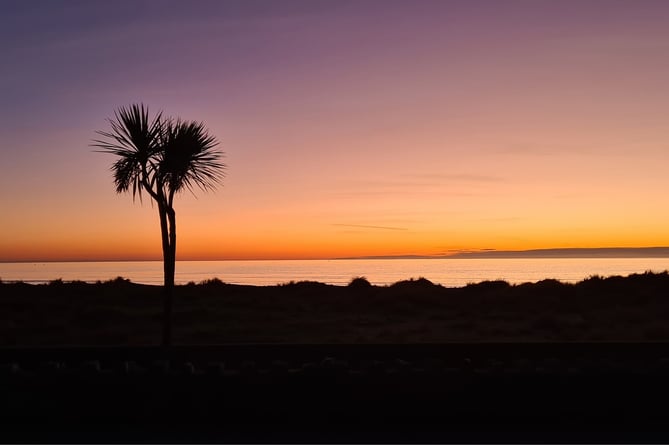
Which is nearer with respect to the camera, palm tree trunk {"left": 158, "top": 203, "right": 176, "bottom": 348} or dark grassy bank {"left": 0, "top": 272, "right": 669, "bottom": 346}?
palm tree trunk {"left": 158, "top": 203, "right": 176, "bottom": 348}

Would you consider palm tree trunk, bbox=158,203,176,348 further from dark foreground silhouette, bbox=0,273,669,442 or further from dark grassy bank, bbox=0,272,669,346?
dark grassy bank, bbox=0,272,669,346

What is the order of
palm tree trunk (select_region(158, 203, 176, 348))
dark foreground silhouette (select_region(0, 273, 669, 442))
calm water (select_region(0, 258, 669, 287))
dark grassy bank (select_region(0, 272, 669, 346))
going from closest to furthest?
1. dark foreground silhouette (select_region(0, 273, 669, 442))
2. palm tree trunk (select_region(158, 203, 176, 348))
3. dark grassy bank (select_region(0, 272, 669, 346))
4. calm water (select_region(0, 258, 669, 287))

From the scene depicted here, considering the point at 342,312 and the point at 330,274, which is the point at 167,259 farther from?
the point at 330,274

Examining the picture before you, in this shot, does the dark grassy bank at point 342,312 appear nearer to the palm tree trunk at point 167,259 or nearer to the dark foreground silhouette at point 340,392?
the palm tree trunk at point 167,259

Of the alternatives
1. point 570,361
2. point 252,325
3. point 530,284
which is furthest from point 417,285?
point 570,361

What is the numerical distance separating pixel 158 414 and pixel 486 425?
11.0ft

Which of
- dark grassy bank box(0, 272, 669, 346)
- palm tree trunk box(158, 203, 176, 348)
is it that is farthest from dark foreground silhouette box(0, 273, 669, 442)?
dark grassy bank box(0, 272, 669, 346)

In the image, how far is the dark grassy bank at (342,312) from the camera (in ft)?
61.1

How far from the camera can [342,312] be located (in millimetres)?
27391

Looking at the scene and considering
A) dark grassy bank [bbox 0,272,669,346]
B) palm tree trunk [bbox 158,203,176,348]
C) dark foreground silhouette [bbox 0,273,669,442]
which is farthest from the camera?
dark grassy bank [bbox 0,272,669,346]

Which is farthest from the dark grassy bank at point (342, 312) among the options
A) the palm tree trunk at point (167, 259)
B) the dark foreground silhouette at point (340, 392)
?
the dark foreground silhouette at point (340, 392)

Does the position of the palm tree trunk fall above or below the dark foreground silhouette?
above

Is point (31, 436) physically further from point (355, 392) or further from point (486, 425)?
point (486, 425)

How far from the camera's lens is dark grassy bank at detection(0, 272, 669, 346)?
1861 cm
